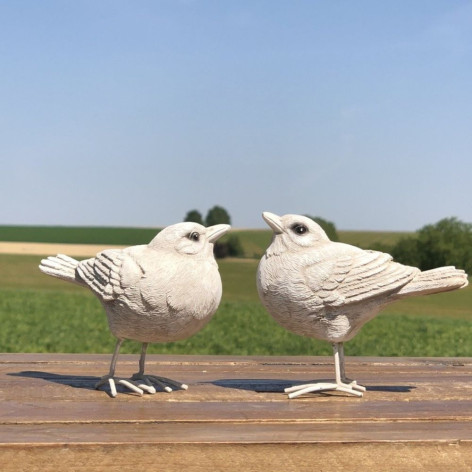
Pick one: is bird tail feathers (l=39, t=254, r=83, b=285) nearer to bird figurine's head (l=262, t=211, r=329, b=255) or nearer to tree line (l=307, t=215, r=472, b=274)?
bird figurine's head (l=262, t=211, r=329, b=255)

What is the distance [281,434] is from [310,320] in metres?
0.57

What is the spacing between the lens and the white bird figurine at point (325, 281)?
2.77 m

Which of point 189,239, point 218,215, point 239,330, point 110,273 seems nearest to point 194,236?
point 189,239

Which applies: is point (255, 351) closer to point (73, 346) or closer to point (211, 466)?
point (73, 346)

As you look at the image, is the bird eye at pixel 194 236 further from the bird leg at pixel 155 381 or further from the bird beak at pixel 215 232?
the bird leg at pixel 155 381

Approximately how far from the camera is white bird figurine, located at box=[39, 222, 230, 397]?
8.95 ft

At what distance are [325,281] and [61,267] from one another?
1.10 m

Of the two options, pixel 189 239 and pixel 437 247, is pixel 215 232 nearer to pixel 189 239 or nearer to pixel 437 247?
pixel 189 239

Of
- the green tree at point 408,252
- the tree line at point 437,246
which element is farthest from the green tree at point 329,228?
the green tree at point 408,252

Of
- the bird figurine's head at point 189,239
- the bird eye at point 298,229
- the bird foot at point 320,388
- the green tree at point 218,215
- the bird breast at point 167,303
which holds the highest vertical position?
the green tree at point 218,215

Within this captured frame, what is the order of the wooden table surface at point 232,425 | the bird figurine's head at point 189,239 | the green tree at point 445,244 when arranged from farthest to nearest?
1. the green tree at point 445,244
2. the bird figurine's head at point 189,239
3. the wooden table surface at point 232,425

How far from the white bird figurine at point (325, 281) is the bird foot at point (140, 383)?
50 cm

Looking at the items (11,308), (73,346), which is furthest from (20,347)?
(11,308)

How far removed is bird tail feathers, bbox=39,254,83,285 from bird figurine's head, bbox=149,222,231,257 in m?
0.41
